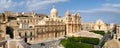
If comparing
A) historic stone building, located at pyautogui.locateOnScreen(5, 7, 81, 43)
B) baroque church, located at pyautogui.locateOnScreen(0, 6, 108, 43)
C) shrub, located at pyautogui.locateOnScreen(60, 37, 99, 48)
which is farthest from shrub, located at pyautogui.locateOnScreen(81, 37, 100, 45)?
historic stone building, located at pyautogui.locateOnScreen(5, 7, 81, 43)

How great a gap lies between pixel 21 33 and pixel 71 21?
2211 cm

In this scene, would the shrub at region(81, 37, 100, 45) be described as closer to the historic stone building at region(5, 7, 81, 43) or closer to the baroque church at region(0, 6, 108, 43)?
the baroque church at region(0, 6, 108, 43)

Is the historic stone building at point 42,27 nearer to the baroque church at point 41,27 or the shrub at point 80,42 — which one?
the baroque church at point 41,27

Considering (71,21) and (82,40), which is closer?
Result: (82,40)

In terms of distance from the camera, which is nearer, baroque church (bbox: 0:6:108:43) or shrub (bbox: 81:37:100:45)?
shrub (bbox: 81:37:100:45)

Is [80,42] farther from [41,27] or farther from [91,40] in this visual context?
[41,27]

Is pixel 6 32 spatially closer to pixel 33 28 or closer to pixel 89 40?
pixel 33 28

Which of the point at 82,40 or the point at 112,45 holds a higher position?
the point at 112,45

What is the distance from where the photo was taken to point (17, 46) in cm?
1939

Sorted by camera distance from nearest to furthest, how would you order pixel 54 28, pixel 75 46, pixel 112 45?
pixel 112 45, pixel 75 46, pixel 54 28

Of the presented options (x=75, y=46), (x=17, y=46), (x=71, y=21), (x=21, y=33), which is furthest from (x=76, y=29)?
(x=17, y=46)

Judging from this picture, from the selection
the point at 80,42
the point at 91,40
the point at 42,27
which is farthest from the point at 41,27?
the point at 80,42

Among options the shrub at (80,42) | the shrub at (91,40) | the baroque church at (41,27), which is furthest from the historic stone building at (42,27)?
the shrub at (91,40)

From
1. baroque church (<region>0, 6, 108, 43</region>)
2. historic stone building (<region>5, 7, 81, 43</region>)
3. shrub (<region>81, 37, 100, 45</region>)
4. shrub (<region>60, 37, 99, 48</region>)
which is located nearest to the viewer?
shrub (<region>60, 37, 99, 48</region>)
